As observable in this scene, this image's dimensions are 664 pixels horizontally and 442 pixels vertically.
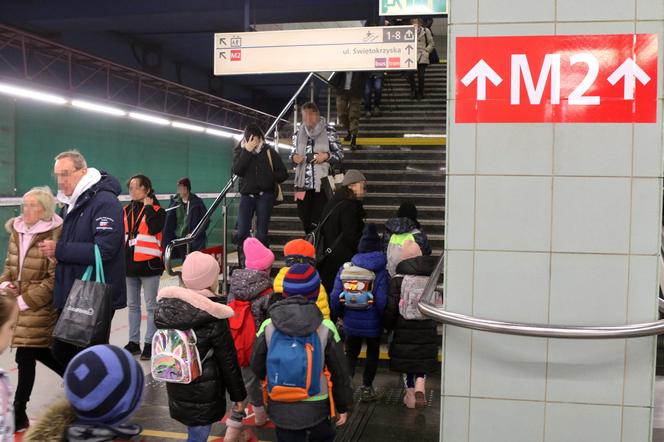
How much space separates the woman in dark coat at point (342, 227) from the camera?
215 inches

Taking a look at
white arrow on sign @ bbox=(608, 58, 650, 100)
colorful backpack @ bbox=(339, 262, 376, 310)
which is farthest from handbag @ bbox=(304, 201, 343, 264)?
white arrow on sign @ bbox=(608, 58, 650, 100)

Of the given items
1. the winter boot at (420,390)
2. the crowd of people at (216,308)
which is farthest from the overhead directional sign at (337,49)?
the winter boot at (420,390)

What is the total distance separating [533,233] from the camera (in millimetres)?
2562

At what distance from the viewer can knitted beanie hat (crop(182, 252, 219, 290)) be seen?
3346 mm

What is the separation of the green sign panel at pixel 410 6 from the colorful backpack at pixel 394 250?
240 centimetres

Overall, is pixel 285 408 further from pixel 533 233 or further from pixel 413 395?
pixel 413 395

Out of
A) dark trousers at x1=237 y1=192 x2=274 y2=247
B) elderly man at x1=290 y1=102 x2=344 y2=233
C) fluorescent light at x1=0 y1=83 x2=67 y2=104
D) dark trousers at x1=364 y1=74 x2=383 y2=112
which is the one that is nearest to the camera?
dark trousers at x1=237 y1=192 x2=274 y2=247

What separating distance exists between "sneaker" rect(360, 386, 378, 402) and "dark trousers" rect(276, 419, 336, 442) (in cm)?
156

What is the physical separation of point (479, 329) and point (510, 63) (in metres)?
1.05

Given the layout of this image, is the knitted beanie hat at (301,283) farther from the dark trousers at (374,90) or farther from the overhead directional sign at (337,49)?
the dark trousers at (374,90)

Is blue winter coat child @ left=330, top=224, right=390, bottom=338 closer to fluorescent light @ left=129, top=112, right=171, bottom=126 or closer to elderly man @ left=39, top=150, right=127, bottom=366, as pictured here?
elderly man @ left=39, top=150, right=127, bottom=366

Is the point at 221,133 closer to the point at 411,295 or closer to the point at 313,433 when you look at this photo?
the point at 411,295

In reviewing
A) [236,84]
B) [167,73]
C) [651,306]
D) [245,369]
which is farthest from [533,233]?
[236,84]

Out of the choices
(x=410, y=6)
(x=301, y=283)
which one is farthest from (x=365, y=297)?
(x=410, y=6)
